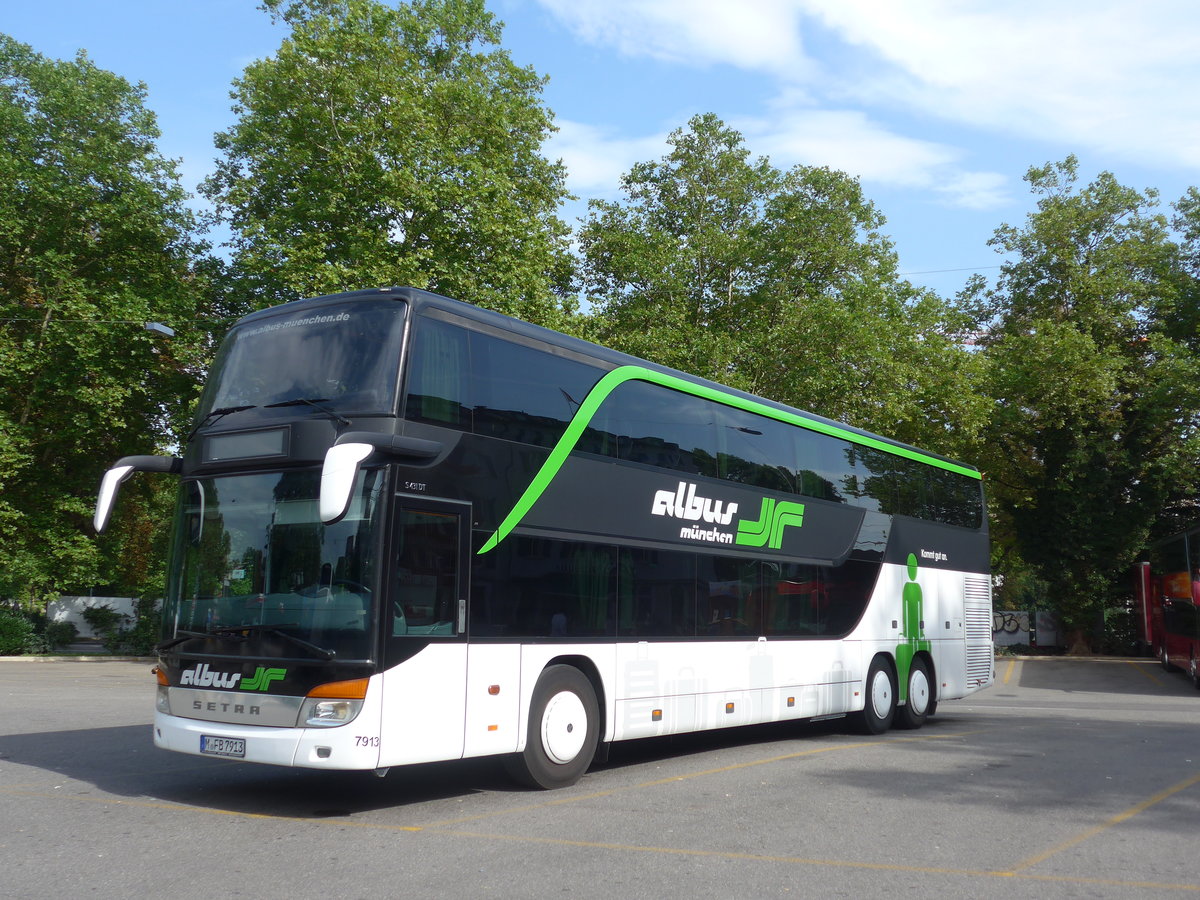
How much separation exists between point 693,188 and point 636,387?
83.4 ft

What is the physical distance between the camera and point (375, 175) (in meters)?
25.6

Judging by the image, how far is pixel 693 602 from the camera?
1157 centimetres

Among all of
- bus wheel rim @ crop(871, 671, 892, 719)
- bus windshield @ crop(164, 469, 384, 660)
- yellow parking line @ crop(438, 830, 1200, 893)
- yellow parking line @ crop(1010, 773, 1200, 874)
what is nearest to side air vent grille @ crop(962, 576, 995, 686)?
bus wheel rim @ crop(871, 671, 892, 719)

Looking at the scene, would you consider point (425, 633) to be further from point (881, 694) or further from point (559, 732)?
point (881, 694)

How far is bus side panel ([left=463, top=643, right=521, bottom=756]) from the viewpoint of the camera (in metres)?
8.66

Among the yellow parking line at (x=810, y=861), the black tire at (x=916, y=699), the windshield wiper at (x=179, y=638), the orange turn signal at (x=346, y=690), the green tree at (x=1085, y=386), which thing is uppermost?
the green tree at (x=1085, y=386)

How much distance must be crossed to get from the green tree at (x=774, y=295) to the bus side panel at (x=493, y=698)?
21.1m

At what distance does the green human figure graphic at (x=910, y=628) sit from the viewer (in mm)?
15758

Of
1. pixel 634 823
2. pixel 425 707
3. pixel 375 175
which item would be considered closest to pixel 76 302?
pixel 375 175

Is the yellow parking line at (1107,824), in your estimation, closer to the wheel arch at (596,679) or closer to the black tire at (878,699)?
the wheel arch at (596,679)

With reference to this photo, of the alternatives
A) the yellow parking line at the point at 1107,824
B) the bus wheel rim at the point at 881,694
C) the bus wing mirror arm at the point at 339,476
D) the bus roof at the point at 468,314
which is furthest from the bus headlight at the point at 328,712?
the bus wheel rim at the point at 881,694

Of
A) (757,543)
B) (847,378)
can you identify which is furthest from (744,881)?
(847,378)

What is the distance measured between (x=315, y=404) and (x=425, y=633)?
198 centimetres

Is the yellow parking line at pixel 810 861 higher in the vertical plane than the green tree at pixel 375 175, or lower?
lower
